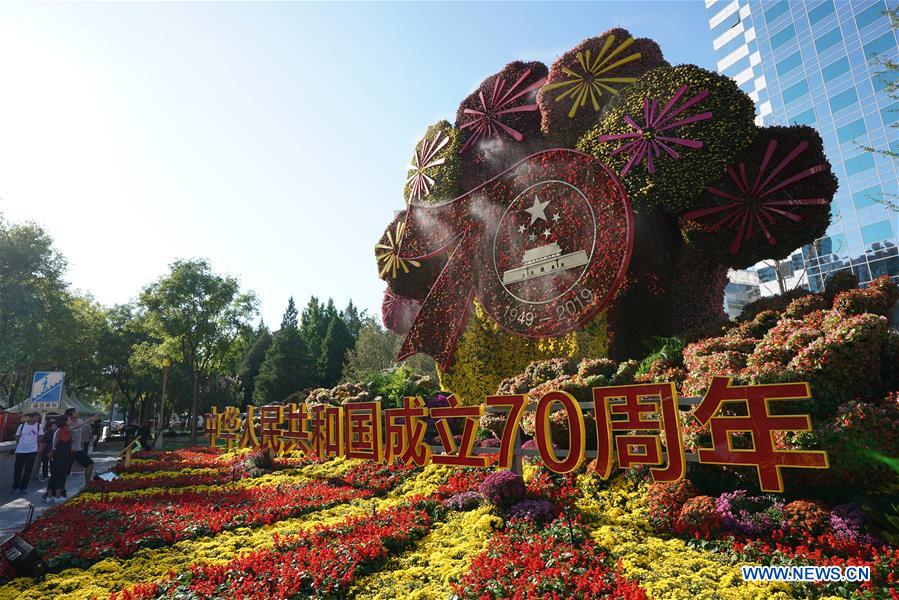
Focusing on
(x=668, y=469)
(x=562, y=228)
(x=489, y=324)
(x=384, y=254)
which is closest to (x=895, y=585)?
(x=668, y=469)

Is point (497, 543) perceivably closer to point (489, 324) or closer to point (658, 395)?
point (658, 395)

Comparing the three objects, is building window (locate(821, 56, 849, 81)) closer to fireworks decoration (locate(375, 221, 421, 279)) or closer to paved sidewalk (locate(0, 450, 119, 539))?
fireworks decoration (locate(375, 221, 421, 279))

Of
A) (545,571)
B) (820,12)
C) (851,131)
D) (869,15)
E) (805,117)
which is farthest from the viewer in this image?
(805,117)

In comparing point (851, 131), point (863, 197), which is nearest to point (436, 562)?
point (863, 197)

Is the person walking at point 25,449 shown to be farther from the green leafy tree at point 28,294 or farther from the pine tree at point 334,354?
the pine tree at point 334,354

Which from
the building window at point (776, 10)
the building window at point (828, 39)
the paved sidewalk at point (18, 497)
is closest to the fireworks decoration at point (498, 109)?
the paved sidewalk at point (18, 497)

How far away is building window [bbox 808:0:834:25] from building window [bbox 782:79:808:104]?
4444mm

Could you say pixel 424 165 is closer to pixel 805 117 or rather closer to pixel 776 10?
pixel 805 117

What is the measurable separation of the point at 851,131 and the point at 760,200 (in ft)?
117

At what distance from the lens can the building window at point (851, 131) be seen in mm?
36156

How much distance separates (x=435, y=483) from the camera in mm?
9383

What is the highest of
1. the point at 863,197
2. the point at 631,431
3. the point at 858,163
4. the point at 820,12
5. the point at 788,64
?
the point at 820,12

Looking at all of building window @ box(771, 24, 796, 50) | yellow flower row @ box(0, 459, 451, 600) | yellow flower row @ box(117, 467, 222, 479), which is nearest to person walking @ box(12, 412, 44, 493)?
yellow flower row @ box(117, 467, 222, 479)

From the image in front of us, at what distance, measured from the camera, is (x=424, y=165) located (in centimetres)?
1691
